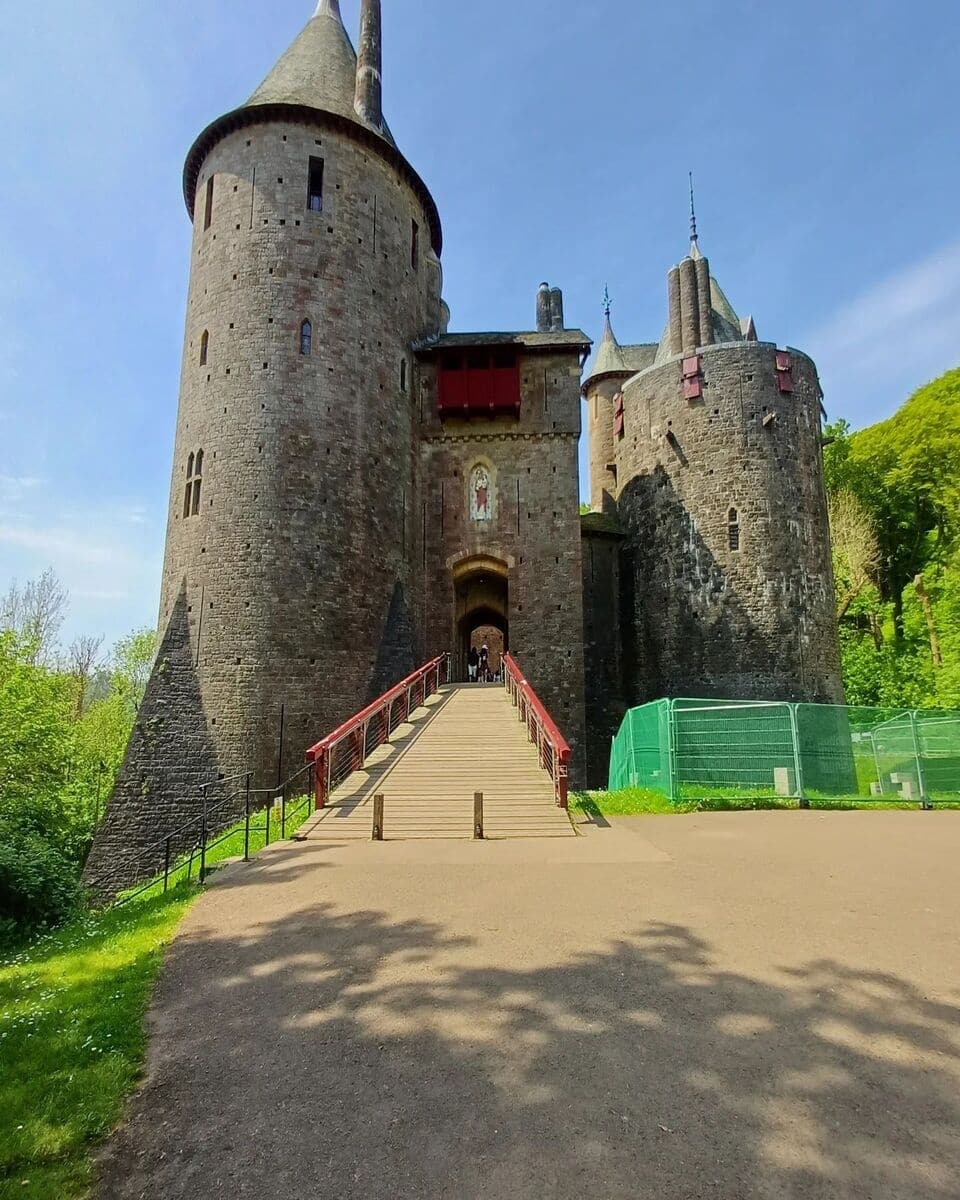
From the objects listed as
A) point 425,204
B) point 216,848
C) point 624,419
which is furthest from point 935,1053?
point 425,204

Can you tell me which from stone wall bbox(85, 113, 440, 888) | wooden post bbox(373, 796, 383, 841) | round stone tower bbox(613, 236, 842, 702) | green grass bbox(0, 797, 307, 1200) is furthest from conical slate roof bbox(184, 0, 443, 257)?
green grass bbox(0, 797, 307, 1200)

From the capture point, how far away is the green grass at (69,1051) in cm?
285

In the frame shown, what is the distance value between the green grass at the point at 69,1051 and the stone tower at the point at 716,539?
61.4 feet

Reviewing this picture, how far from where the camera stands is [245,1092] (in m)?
3.33

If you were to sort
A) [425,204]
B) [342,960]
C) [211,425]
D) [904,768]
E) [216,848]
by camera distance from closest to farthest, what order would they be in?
[342,960] → [216,848] → [904,768] → [211,425] → [425,204]

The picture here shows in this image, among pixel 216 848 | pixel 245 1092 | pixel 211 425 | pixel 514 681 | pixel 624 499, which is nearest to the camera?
pixel 245 1092

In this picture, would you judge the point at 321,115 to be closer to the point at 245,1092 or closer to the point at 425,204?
the point at 425,204

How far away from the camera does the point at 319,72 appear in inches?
861

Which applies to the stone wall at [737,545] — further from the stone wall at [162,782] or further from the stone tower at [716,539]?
the stone wall at [162,782]

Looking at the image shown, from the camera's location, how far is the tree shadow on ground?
267cm

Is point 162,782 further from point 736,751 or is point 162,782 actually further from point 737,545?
point 737,545

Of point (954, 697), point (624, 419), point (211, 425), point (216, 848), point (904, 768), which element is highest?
point (624, 419)

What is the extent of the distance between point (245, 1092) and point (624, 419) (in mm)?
25199

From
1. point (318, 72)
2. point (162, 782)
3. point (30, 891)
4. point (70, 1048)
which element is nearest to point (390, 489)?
point (162, 782)
